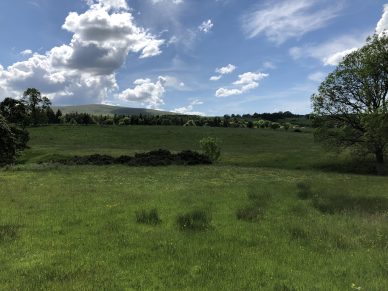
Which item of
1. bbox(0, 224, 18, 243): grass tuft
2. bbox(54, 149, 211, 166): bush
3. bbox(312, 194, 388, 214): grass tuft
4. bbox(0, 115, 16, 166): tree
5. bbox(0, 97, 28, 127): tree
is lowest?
bbox(54, 149, 211, 166): bush

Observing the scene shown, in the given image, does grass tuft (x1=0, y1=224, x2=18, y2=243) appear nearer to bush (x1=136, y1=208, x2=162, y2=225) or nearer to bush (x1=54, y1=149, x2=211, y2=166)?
bush (x1=136, y1=208, x2=162, y2=225)

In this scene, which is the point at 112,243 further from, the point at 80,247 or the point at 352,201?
the point at 352,201

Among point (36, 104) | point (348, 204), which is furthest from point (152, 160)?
point (36, 104)

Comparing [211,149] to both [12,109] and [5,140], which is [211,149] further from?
[5,140]

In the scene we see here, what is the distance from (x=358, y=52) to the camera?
50.8m

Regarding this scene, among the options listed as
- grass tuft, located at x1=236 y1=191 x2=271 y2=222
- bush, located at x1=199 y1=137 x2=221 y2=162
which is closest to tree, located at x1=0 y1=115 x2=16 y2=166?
grass tuft, located at x1=236 y1=191 x2=271 y2=222

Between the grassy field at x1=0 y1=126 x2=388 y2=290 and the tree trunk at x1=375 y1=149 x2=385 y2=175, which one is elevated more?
the grassy field at x1=0 y1=126 x2=388 y2=290

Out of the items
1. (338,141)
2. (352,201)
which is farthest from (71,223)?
(338,141)

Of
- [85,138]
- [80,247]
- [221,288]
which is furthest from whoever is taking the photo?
[85,138]

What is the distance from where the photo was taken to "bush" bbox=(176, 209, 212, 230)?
13766mm

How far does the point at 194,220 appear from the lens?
14.7 m

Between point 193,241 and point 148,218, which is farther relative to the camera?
point 148,218

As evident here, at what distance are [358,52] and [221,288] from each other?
49.8 meters

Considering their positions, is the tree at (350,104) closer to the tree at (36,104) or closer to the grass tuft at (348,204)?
the grass tuft at (348,204)
